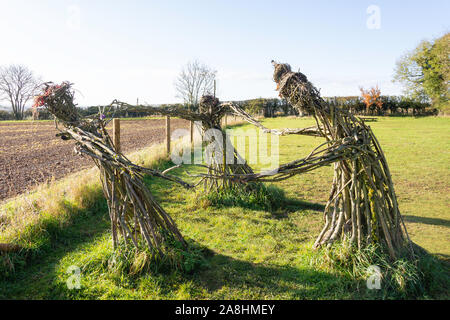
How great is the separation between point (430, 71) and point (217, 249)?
106ft

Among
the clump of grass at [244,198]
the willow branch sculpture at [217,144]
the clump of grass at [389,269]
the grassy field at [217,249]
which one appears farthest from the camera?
the willow branch sculpture at [217,144]

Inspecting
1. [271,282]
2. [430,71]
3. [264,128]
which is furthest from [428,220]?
[430,71]

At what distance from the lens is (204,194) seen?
5.60 m

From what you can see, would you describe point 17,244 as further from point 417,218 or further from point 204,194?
point 417,218

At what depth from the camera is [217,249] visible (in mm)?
3844

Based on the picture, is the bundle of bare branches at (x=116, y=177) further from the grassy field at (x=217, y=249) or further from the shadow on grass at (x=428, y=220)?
the shadow on grass at (x=428, y=220)

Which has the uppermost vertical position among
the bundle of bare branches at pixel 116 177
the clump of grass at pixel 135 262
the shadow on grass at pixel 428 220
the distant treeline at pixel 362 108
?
the distant treeline at pixel 362 108

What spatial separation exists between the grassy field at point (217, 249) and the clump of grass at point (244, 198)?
8 cm

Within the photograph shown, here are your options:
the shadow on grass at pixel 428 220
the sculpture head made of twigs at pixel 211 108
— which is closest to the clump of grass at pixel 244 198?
the sculpture head made of twigs at pixel 211 108

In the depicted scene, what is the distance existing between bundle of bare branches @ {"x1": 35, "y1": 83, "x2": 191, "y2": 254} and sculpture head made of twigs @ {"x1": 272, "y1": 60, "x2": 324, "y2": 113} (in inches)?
64.1

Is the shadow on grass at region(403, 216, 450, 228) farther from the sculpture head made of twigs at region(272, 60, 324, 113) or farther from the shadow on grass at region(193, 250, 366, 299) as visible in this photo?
the sculpture head made of twigs at region(272, 60, 324, 113)

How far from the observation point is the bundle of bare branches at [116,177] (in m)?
3.06

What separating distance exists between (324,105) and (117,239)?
267 cm
